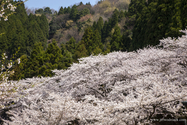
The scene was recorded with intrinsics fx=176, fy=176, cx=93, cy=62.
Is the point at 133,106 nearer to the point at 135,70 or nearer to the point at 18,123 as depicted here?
the point at 18,123

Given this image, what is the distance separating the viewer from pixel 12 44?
25.7 m

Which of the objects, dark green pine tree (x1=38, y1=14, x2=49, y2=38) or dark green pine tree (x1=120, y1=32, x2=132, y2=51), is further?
dark green pine tree (x1=38, y1=14, x2=49, y2=38)

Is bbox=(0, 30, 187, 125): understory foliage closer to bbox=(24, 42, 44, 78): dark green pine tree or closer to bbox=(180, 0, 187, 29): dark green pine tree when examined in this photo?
bbox=(180, 0, 187, 29): dark green pine tree

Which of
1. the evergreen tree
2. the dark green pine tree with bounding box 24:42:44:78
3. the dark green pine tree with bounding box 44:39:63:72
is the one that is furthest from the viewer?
the evergreen tree

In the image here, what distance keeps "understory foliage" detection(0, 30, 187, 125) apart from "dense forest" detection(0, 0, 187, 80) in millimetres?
1653

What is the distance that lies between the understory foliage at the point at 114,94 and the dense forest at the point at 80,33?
5.42 feet

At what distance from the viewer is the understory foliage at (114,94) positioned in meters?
2.61

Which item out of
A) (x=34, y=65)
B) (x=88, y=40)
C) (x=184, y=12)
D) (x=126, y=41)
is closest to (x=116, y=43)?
(x=126, y=41)

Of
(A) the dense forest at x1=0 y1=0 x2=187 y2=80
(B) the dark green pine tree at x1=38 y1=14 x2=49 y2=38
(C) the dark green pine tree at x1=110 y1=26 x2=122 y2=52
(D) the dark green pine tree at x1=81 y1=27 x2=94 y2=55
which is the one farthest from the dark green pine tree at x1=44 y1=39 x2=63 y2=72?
(B) the dark green pine tree at x1=38 y1=14 x2=49 y2=38

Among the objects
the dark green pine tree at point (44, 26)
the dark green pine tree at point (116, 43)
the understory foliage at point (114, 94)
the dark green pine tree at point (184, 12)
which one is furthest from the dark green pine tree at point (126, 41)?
the dark green pine tree at point (44, 26)

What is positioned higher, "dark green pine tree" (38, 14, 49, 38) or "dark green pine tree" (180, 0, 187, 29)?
"dark green pine tree" (38, 14, 49, 38)

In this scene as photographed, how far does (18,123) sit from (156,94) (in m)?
2.15

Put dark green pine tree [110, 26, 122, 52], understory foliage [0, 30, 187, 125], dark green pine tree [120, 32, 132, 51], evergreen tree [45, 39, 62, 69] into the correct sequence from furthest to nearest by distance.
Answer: dark green pine tree [110, 26, 122, 52], dark green pine tree [120, 32, 132, 51], evergreen tree [45, 39, 62, 69], understory foliage [0, 30, 187, 125]

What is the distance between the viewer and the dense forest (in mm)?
11688
